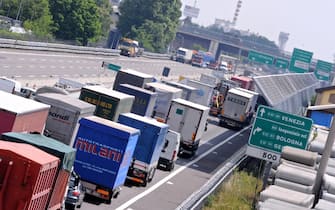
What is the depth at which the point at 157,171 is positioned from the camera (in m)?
42.8

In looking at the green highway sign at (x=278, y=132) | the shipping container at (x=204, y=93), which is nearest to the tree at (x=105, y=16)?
the shipping container at (x=204, y=93)

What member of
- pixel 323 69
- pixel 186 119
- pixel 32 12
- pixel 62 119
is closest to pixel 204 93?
→ pixel 186 119

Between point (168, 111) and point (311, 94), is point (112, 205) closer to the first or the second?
point (168, 111)

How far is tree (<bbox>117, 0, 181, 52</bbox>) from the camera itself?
166 m

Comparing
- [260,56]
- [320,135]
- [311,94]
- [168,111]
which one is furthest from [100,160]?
[260,56]

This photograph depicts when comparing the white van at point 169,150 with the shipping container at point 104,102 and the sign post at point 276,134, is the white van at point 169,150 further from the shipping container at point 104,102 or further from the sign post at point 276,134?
the sign post at point 276,134

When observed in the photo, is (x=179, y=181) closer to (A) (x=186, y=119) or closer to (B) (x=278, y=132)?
(A) (x=186, y=119)

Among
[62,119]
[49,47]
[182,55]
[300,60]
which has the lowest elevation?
[182,55]

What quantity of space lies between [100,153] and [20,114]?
190 inches

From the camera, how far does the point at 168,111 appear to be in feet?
161

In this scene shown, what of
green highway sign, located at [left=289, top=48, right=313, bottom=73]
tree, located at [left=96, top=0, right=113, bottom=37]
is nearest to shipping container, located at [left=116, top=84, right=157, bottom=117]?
green highway sign, located at [left=289, top=48, right=313, bottom=73]

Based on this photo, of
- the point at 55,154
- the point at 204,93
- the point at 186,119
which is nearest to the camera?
the point at 55,154

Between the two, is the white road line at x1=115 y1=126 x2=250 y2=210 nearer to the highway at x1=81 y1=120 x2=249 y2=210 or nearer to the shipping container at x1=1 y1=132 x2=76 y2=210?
the highway at x1=81 y1=120 x2=249 y2=210

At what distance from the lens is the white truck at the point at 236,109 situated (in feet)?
237
